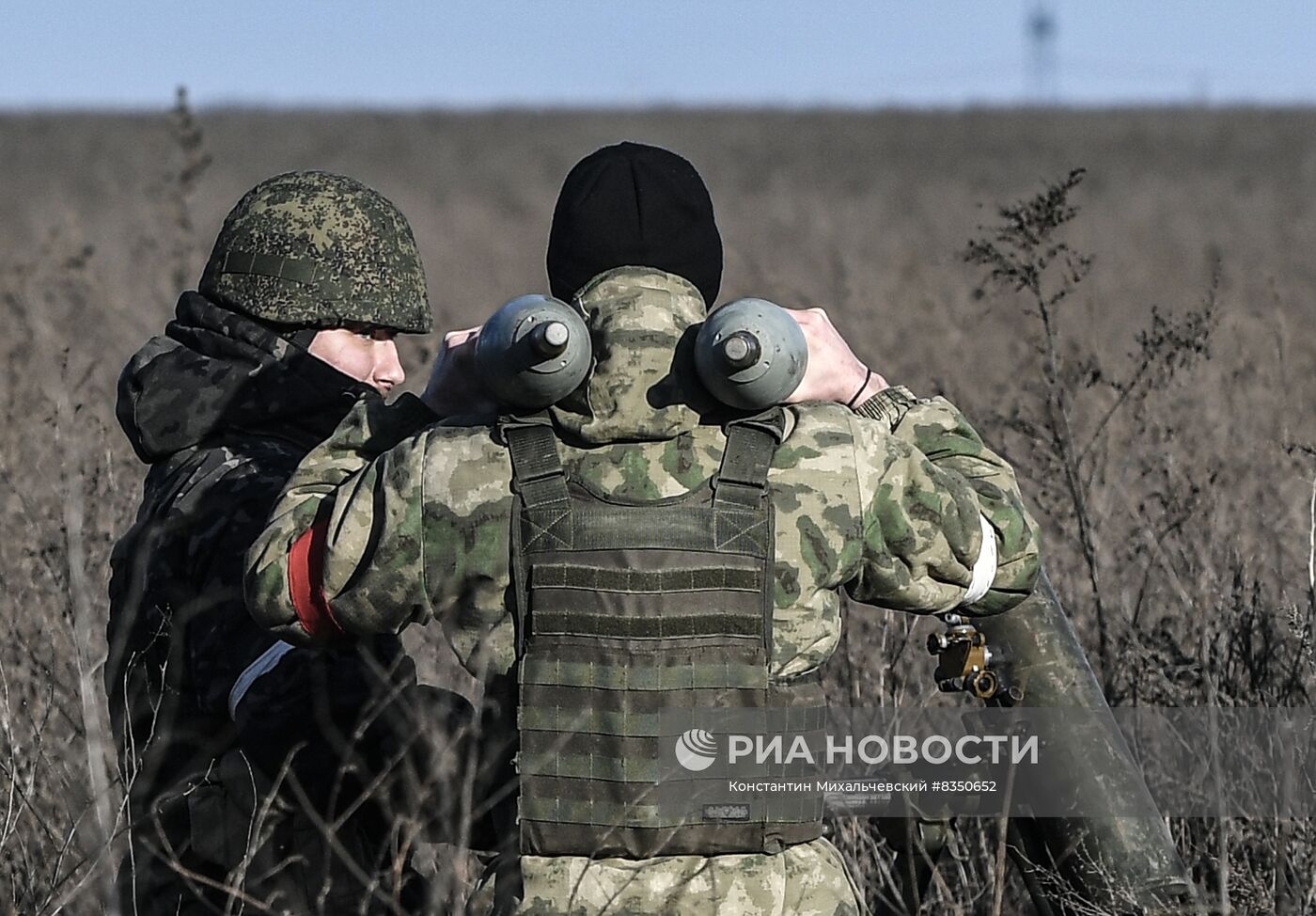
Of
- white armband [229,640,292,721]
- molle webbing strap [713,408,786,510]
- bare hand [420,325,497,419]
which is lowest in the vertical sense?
white armband [229,640,292,721]

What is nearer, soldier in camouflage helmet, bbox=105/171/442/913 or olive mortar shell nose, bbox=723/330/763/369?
olive mortar shell nose, bbox=723/330/763/369

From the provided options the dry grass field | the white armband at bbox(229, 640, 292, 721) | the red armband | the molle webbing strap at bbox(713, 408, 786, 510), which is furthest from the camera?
the dry grass field

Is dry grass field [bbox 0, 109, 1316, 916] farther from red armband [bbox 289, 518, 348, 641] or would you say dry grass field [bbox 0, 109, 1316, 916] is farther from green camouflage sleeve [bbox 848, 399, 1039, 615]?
green camouflage sleeve [bbox 848, 399, 1039, 615]

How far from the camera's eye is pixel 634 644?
2.78 metres

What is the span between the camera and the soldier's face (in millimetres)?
3812

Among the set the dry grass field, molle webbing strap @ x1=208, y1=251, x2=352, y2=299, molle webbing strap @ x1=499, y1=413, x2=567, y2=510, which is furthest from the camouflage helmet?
molle webbing strap @ x1=499, y1=413, x2=567, y2=510

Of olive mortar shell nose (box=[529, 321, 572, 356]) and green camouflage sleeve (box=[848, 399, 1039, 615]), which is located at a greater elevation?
olive mortar shell nose (box=[529, 321, 572, 356])

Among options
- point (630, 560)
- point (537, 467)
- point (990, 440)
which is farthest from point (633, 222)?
point (990, 440)

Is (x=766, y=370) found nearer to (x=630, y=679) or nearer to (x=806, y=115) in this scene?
(x=630, y=679)

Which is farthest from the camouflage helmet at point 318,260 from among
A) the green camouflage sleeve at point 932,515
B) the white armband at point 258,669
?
the green camouflage sleeve at point 932,515

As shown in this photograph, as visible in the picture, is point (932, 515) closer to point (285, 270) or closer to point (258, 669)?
point (258, 669)

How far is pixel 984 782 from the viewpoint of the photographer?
12.3ft

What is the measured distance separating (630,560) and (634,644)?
13cm

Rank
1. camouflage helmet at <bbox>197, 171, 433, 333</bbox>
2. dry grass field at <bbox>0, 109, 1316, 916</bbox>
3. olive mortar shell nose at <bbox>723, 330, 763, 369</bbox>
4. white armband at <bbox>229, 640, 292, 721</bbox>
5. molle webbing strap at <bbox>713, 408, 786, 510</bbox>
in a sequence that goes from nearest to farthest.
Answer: olive mortar shell nose at <bbox>723, 330, 763, 369</bbox>, molle webbing strap at <bbox>713, 408, 786, 510</bbox>, white armband at <bbox>229, 640, 292, 721</bbox>, camouflage helmet at <bbox>197, 171, 433, 333</bbox>, dry grass field at <bbox>0, 109, 1316, 916</bbox>
